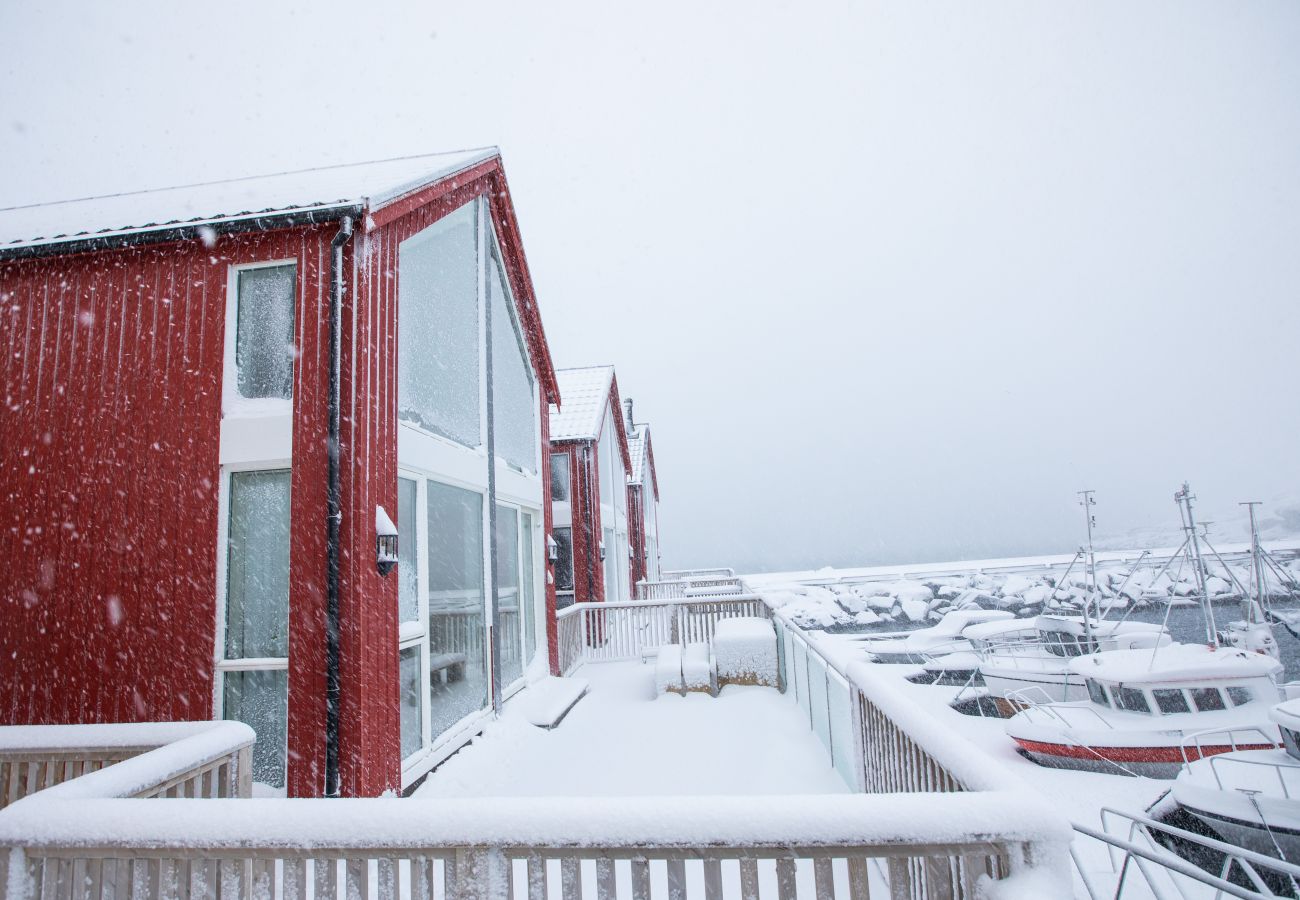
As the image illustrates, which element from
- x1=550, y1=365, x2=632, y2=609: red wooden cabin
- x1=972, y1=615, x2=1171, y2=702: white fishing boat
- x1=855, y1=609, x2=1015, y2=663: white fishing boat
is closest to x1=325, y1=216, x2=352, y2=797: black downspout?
x1=550, y1=365, x2=632, y2=609: red wooden cabin

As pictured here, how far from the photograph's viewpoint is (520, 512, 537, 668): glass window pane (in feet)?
29.7

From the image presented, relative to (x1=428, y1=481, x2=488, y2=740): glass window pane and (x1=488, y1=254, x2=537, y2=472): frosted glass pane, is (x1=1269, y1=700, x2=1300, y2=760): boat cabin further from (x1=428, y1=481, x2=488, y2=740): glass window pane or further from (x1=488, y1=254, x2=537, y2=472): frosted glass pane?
(x1=488, y1=254, x2=537, y2=472): frosted glass pane

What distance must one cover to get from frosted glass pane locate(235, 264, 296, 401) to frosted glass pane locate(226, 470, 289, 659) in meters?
0.72

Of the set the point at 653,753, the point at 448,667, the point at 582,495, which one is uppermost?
the point at 582,495

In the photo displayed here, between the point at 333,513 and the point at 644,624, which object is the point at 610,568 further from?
the point at 333,513

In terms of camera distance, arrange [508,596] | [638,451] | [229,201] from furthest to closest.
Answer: [638,451]
[508,596]
[229,201]

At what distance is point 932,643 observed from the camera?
21578 mm

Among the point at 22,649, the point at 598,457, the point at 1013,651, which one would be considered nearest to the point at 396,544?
the point at 22,649

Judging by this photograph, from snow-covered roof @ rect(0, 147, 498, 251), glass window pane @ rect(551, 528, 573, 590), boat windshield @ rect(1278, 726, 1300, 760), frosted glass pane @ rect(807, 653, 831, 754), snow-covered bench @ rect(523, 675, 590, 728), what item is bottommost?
boat windshield @ rect(1278, 726, 1300, 760)

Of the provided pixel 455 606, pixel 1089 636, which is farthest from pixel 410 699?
pixel 1089 636

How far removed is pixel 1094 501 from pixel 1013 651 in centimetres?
760

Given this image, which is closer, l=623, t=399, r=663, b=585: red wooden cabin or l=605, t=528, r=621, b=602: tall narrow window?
l=605, t=528, r=621, b=602: tall narrow window

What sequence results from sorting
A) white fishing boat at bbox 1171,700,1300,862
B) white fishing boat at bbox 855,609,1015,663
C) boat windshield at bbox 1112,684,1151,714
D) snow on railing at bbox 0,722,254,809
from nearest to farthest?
snow on railing at bbox 0,722,254,809 < white fishing boat at bbox 1171,700,1300,862 < boat windshield at bbox 1112,684,1151,714 < white fishing boat at bbox 855,609,1015,663

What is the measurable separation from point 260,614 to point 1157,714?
14.1 m
